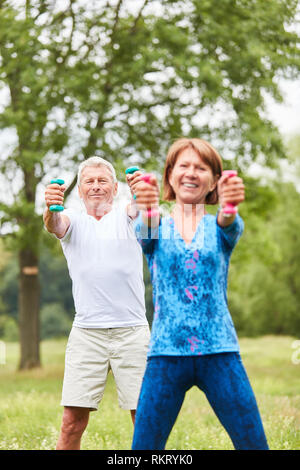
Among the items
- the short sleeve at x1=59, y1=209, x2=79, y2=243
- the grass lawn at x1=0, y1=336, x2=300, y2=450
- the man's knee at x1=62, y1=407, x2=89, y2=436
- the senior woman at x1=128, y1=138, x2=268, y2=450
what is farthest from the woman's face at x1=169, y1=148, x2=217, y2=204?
the grass lawn at x1=0, y1=336, x2=300, y2=450

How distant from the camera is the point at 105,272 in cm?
363

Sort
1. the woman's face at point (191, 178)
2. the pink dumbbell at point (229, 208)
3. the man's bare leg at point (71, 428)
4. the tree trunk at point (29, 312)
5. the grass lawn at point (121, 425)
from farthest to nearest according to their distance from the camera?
the tree trunk at point (29, 312) → the grass lawn at point (121, 425) → the man's bare leg at point (71, 428) → the woman's face at point (191, 178) → the pink dumbbell at point (229, 208)

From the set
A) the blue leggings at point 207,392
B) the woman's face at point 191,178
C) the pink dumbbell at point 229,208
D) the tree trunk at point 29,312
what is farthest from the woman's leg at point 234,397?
the tree trunk at point 29,312

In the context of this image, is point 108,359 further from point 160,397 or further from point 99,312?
point 160,397

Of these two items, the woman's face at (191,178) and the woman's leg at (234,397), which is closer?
the woman's leg at (234,397)

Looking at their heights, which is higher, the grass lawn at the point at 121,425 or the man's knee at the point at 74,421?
the man's knee at the point at 74,421

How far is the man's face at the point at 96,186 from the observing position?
375 cm

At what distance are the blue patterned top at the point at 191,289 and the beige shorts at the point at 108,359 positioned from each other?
101 centimetres

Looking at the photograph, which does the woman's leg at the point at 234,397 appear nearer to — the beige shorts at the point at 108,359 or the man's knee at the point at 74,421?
the beige shorts at the point at 108,359

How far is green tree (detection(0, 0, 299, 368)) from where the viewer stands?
37.3 feet

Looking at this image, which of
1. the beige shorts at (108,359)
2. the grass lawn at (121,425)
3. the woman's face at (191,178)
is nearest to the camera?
the woman's face at (191,178)

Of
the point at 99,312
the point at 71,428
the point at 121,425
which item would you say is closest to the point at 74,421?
the point at 71,428

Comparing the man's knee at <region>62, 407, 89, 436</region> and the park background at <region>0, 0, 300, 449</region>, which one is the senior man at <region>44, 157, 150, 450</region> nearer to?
the man's knee at <region>62, 407, 89, 436</region>
